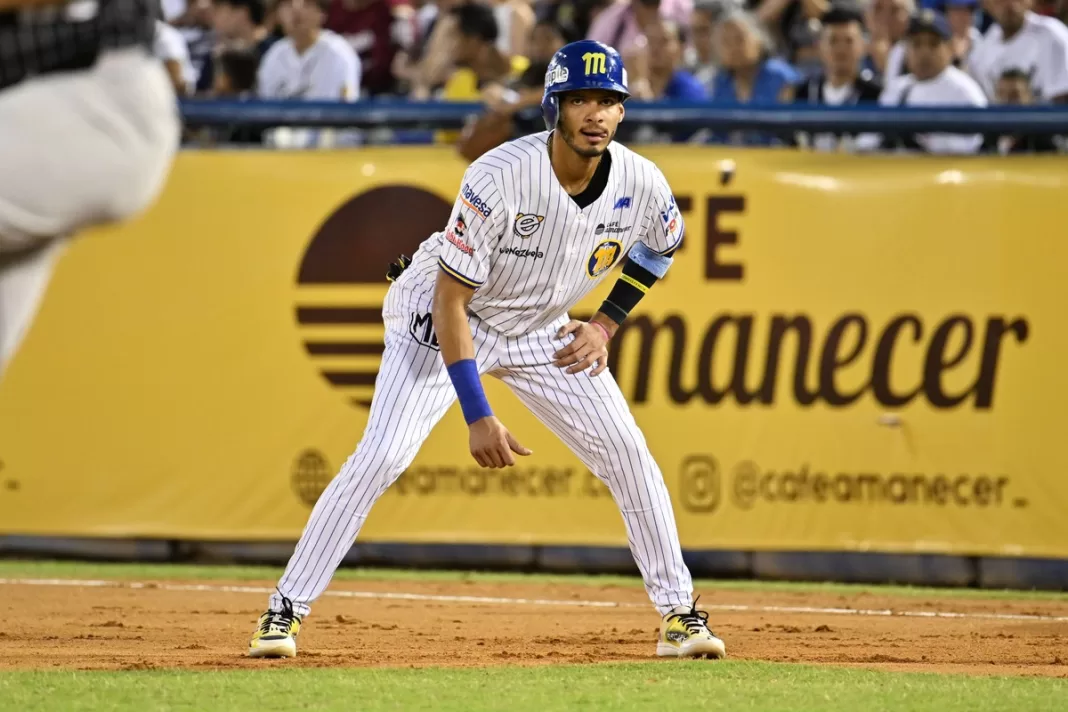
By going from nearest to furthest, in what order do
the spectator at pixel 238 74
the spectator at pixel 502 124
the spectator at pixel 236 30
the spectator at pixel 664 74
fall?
the spectator at pixel 502 124, the spectator at pixel 664 74, the spectator at pixel 238 74, the spectator at pixel 236 30

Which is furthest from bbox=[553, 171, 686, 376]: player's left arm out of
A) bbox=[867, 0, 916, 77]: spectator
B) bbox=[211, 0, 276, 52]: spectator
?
bbox=[211, 0, 276, 52]: spectator

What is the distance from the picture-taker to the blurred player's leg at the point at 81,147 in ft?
12.3

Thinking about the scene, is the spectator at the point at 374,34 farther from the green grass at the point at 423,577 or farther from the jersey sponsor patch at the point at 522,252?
the jersey sponsor patch at the point at 522,252

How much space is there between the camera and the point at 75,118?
379 centimetres

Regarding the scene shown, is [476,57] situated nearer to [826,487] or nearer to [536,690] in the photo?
[826,487]

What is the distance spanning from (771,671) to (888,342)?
3.75 meters

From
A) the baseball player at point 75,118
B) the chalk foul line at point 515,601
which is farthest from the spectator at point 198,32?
the baseball player at point 75,118

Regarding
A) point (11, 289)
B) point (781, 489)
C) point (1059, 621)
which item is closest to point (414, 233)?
point (781, 489)

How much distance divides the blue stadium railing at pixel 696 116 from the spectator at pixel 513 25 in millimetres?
3531

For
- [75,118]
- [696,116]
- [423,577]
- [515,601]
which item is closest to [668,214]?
[515,601]

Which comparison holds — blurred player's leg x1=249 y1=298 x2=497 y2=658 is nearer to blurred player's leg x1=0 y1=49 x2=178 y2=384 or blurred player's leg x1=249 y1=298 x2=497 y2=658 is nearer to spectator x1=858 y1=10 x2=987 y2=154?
blurred player's leg x1=0 y1=49 x2=178 y2=384

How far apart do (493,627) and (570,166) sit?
2.34 m

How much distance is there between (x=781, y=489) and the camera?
9.31 meters

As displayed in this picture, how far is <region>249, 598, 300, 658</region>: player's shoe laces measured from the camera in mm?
6012
